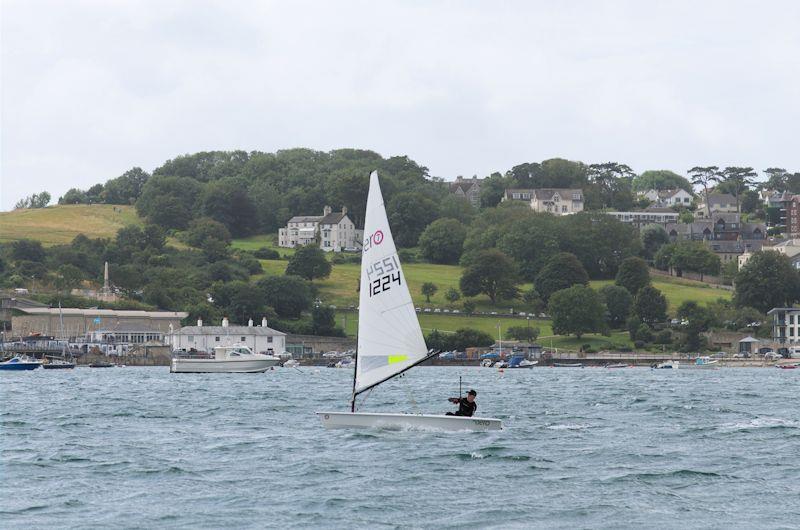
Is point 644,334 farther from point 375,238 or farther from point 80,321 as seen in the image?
point 375,238

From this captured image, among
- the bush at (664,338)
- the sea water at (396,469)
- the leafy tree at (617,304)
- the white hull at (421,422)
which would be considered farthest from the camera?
the leafy tree at (617,304)

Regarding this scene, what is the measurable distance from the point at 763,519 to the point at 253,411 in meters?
33.4

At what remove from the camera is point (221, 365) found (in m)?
128

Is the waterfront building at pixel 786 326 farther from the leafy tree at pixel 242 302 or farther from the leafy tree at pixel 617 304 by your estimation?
the leafy tree at pixel 242 302

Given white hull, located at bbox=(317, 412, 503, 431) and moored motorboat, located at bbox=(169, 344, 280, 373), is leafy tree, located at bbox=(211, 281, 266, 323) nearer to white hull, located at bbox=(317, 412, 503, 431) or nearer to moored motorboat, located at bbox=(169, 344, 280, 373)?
moored motorboat, located at bbox=(169, 344, 280, 373)

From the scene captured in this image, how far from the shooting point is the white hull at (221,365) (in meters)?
127

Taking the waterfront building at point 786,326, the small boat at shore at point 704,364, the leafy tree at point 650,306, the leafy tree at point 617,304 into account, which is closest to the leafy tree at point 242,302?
the leafy tree at point 617,304

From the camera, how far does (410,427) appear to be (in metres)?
45.8

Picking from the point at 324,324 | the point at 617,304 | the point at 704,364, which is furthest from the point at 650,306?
the point at 324,324

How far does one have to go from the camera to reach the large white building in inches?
6393

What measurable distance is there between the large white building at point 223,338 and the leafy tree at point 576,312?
35.8m

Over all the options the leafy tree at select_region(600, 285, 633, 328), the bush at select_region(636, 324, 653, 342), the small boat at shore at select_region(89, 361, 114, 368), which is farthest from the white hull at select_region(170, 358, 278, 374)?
A: the leafy tree at select_region(600, 285, 633, 328)

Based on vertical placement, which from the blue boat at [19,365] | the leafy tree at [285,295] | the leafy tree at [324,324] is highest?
the leafy tree at [285,295]

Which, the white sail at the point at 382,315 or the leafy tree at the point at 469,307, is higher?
the leafy tree at the point at 469,307
